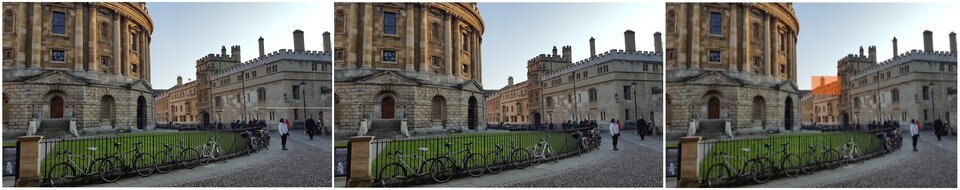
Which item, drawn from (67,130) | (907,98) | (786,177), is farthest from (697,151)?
(67,130)

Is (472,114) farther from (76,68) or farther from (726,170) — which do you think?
(76,68)

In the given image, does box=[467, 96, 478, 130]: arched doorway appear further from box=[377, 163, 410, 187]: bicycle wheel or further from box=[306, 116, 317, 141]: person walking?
box=[306, 116, 317, 141]: person walking

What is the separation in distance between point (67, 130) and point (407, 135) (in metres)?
4.98

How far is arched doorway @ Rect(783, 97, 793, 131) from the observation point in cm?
947

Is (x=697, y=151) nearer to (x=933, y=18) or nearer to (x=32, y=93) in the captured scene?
(x=933, y=18)

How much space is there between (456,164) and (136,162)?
14.9ft

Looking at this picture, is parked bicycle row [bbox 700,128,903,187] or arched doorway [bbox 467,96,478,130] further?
arched doorway [bbox 467,96,478,130]

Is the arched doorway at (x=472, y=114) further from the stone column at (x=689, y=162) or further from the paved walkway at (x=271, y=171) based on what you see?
the stone column at (x=689, y=162)

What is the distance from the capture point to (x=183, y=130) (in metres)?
10.0

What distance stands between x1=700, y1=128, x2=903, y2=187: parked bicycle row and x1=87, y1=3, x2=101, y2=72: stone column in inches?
343

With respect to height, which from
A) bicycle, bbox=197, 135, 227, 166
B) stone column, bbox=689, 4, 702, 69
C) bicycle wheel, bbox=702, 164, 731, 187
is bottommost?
bicycle wheel, bbox=702, 164, 731, 187

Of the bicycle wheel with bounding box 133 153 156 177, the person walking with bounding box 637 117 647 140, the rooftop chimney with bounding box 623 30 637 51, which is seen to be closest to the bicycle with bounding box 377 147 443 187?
the person walking with bounding box 637 117 647 140

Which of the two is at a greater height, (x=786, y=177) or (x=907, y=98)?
(x=907, y=98)

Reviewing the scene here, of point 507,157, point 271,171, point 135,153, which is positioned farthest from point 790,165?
point 135,153
